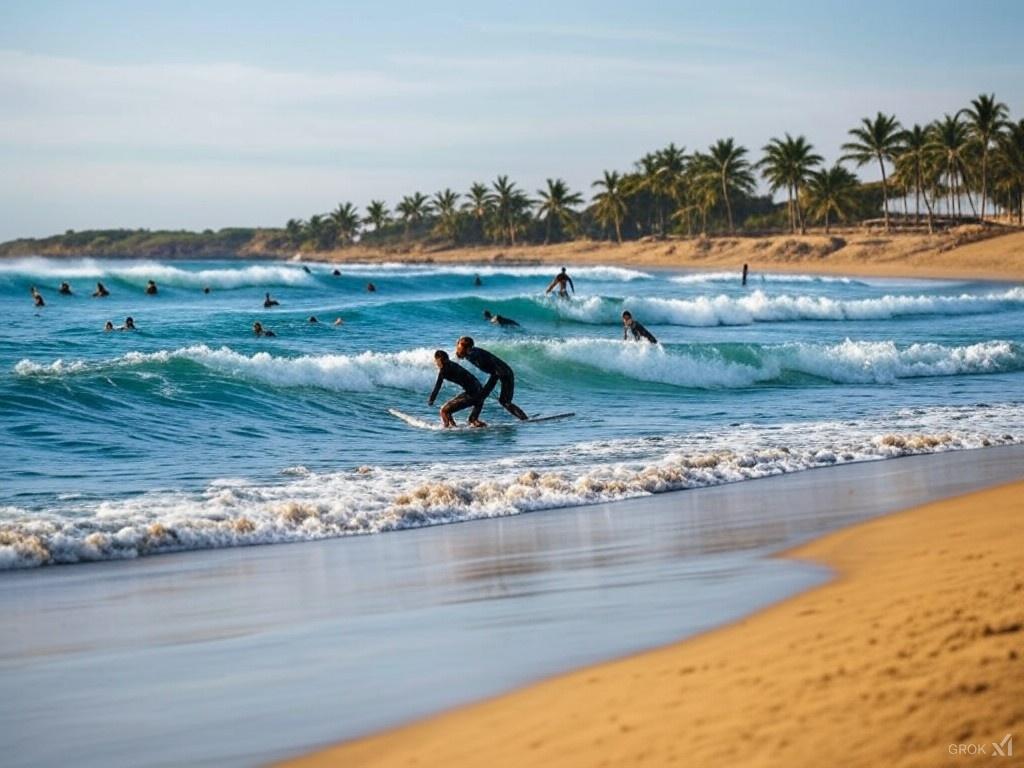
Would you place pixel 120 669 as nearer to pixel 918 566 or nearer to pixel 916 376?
pixel 918 566

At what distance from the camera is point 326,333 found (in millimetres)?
33656

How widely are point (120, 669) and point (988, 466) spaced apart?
946 cm

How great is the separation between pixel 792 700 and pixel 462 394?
13.8 metres

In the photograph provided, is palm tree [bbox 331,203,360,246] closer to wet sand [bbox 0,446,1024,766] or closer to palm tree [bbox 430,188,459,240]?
palm tree [bbox 430,188,459,240]

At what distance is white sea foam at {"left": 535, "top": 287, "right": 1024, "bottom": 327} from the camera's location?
4641cm

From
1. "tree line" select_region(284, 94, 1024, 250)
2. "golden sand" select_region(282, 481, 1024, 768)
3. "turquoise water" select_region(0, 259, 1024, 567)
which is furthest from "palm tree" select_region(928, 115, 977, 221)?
"golden sand" select_region(282, 481, 1024, 768)

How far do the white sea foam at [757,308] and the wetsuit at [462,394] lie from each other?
2771cm

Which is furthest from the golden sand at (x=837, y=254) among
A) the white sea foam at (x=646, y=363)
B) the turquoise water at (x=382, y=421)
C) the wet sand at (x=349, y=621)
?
the wet sand at (x=349, y=621)

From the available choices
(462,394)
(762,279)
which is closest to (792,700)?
(462,394)

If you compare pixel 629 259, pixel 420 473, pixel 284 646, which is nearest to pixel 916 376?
pixel 420 473

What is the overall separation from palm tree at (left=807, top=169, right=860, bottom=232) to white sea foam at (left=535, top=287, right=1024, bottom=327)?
2354 inches

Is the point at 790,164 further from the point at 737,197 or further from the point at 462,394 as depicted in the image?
the point at 462,394

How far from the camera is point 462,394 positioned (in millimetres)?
17859

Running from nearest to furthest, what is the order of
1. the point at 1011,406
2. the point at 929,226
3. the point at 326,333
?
the point at 1011,406 → the point at 326,333 → the point at 929,226
